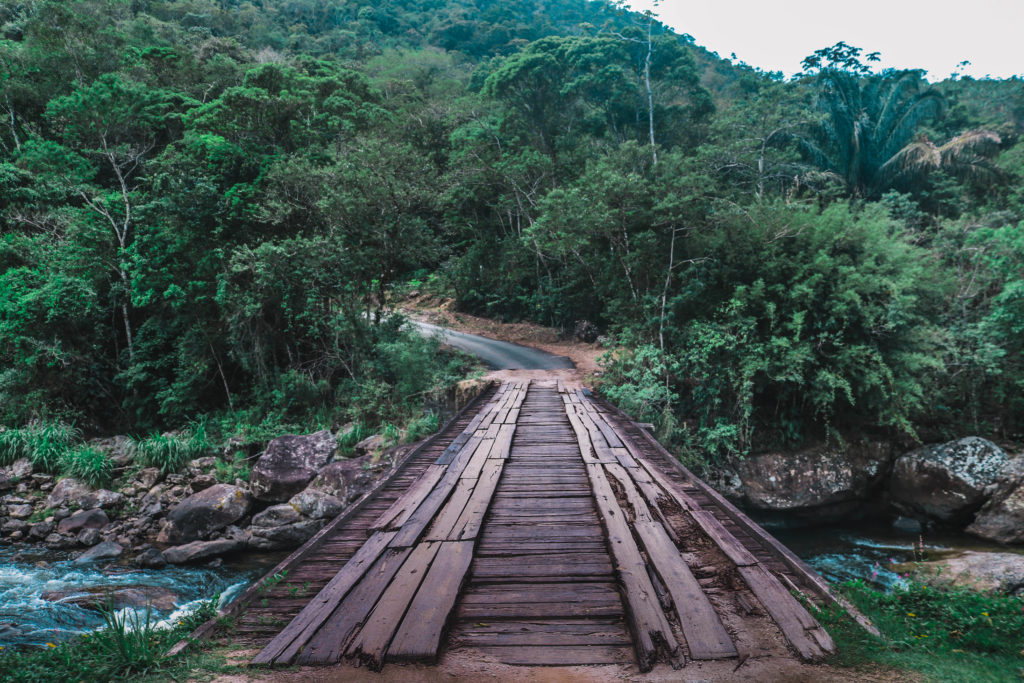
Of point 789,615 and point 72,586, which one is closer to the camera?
point 789,615

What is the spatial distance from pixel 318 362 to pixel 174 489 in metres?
3.90

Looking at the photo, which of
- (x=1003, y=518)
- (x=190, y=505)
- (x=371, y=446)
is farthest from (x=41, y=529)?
(x=1003, y=518)

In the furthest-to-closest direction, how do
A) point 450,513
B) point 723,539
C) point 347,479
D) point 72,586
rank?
point 347,479, point 72,586, point 450,513, point 723,539

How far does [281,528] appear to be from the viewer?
7.30 meters

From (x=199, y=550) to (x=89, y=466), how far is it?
12.3ft

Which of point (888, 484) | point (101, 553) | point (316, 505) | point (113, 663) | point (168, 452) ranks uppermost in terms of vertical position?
point (113, 663)

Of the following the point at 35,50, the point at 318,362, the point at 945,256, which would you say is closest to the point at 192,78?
the point at 35,50

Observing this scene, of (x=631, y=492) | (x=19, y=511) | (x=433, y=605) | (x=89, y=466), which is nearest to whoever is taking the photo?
(x=433, y=605)

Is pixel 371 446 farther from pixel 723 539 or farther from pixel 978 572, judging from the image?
pixel 978 572

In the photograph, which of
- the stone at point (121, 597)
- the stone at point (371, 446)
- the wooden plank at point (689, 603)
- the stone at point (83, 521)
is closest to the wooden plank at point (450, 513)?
the wooden plank at point (689, 603)

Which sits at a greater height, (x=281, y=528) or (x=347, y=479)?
(x=347, y=479)

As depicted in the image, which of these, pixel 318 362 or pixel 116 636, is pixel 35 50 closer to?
pixel 318 362

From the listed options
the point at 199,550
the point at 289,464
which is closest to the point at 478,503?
the point at 199,550

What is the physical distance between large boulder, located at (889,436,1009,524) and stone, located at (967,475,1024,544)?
182mm
